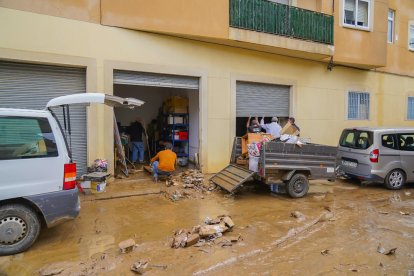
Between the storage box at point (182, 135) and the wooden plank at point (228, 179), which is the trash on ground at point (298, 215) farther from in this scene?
the storage box at point (182, 135)

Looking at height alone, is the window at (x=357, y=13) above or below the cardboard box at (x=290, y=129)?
above

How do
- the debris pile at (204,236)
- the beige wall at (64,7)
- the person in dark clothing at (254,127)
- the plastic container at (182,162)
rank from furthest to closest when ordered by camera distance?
1. the plastic container at (182,162)
2. the person in dark clothing at (254,127)
3. the beige wall at (64,7)
4. the debris pile at (204,236)

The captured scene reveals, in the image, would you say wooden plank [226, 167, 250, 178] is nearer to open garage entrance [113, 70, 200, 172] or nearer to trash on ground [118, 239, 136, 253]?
open garage entrance [113, 70, 200, 172]

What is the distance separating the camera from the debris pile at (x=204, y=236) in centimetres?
476

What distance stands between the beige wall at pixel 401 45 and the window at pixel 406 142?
20.2 feet

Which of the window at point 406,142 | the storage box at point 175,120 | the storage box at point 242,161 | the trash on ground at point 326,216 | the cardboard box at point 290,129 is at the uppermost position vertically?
the storage box at point 175,120

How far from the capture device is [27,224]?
4.49m

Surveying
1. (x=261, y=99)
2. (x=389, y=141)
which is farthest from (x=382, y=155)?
(x=261, y=99)

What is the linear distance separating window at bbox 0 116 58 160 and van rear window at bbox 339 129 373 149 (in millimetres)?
7603

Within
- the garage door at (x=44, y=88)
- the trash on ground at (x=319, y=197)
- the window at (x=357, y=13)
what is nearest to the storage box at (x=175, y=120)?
the garage door at (x=44, y=88)

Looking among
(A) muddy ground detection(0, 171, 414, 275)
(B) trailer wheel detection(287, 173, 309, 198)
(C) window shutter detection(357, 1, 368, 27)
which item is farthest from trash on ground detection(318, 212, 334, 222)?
(C) window shutter detection(357, 1, 368, 27)

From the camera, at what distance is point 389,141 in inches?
352

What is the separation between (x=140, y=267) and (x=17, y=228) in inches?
70.6

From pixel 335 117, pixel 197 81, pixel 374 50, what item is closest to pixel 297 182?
pixel 197 81
